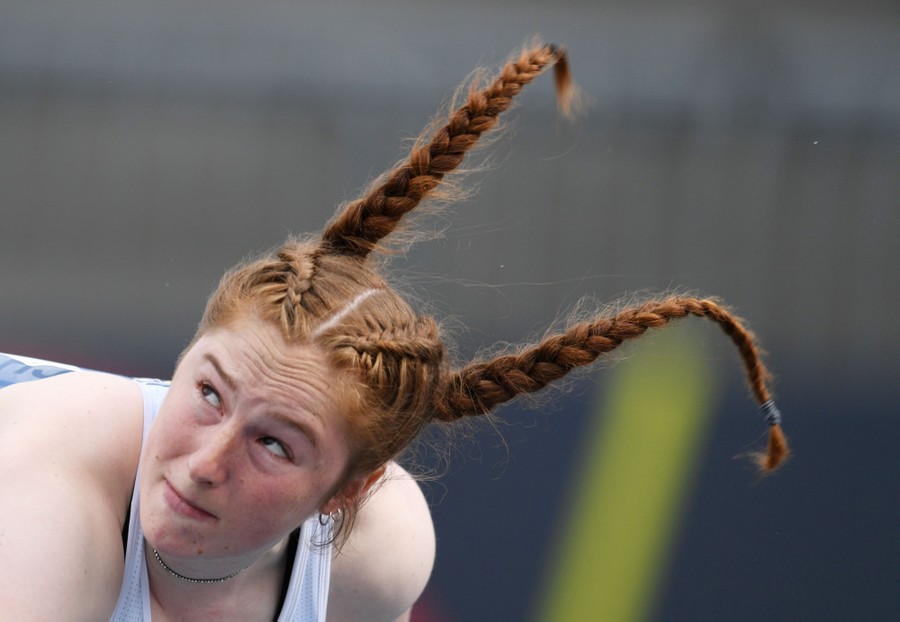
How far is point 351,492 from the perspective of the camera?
0.73 m

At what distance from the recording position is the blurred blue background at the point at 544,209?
4.42 feet

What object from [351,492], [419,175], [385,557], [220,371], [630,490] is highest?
[419,175]

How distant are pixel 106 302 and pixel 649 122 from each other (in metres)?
0.78

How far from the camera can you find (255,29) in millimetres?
1364

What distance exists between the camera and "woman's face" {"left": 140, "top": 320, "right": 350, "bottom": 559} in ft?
2.04

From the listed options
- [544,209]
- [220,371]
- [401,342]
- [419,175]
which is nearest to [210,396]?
[220,371]

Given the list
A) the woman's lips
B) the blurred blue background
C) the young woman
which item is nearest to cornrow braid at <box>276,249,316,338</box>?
the young woman

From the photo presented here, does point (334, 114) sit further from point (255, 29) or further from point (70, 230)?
point (70, 230)

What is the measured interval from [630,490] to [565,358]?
0.70m

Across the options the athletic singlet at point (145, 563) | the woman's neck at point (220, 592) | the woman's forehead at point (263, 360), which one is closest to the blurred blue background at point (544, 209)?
the athletic singlet at point (145, 563)

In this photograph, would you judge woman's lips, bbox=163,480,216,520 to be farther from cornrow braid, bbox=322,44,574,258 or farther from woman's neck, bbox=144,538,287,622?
cornrow braid, bbox=322,44,574,258

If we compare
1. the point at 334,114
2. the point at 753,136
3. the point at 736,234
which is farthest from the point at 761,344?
the point at 334,114

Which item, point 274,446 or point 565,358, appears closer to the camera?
point 274,446

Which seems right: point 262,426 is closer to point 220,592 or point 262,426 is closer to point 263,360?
point 263,360
